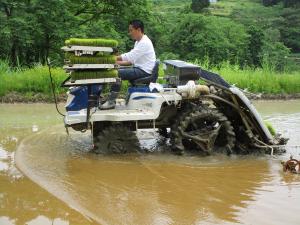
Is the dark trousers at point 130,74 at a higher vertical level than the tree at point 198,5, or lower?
higher

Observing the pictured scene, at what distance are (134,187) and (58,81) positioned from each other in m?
8.48

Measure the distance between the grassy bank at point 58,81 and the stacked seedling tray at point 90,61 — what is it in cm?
631

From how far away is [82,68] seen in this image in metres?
7.37

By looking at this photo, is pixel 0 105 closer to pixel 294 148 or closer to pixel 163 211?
pixel 294 148

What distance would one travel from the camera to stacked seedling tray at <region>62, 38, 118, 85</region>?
7.29 metres

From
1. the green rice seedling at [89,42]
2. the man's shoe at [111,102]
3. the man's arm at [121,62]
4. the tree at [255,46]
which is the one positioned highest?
the green rice seedling at [89,42]

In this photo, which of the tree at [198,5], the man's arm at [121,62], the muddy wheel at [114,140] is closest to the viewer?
the muddy wheel at [114,140]

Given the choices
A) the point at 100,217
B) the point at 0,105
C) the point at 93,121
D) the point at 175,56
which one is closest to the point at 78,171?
the point at 93,121

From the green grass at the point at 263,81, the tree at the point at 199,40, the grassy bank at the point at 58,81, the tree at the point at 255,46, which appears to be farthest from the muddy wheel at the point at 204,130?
the tree at the point at 255,46

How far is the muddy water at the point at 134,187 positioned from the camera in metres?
5.21

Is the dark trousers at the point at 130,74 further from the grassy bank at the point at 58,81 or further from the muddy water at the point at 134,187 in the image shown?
the grassy bank at the point at 58,81

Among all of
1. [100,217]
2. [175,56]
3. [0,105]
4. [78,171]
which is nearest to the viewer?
[100,217]

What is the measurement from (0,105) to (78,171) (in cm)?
655

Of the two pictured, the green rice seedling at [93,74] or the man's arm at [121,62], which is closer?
the green rice seedling at [93,74]
